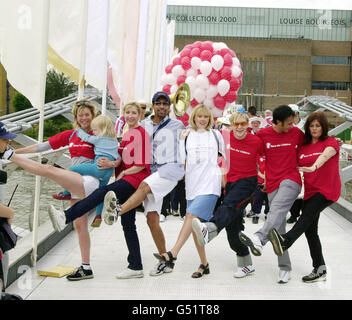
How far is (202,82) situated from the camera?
38.3ft

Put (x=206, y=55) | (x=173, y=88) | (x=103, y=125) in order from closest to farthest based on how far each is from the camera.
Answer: (x=103, y=125) < (x=206, y=55) < (x=173, y=88)

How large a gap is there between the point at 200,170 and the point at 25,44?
2188mm

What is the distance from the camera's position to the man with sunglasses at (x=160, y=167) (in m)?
5.13

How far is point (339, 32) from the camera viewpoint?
79688 mm

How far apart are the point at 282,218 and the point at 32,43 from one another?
309 cm

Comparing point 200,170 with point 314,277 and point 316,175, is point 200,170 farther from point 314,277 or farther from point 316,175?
point 314,277

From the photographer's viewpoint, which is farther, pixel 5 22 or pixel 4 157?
pixel 5 22

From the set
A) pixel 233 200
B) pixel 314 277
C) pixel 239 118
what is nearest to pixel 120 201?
pixel 233 200

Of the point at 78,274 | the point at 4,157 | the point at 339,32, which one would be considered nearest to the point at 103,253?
the point at 78,274

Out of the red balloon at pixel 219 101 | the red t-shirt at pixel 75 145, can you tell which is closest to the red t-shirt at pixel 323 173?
the red t-shirt at pixel 75 145

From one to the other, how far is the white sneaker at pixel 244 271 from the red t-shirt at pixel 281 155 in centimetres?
88

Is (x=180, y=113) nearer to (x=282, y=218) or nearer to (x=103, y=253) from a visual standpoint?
(x=103, y=253)

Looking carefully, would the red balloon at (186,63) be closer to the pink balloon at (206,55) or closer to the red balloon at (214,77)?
the pink balloon at (206,55)

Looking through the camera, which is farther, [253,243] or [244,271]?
[244,271]
